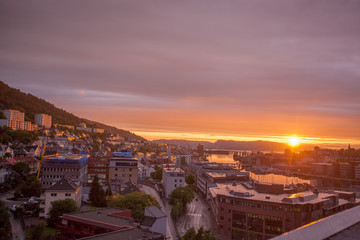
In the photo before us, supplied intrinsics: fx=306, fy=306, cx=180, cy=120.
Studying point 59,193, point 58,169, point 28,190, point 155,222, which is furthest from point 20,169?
point 155,222

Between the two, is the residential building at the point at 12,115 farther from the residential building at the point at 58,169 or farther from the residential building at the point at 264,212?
the residential building at the point at 264,212

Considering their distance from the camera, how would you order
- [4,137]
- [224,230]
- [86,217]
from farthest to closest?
[4,137], [224,230], [86,217]

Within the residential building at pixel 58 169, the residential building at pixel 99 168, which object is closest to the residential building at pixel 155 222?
the residential building at pixel 58 169

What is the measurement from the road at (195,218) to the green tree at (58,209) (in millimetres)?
4005

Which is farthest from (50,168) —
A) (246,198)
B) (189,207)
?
(246,198)

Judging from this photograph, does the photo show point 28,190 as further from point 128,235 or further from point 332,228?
point 332,228

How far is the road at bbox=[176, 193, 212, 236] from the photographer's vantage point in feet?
41.1

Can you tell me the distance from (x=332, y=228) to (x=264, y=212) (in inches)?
425

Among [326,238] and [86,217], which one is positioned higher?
[326,238]

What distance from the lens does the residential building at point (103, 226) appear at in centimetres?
722

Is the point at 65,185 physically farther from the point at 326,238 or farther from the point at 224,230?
the point at 326,238

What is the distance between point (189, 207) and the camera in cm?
1642

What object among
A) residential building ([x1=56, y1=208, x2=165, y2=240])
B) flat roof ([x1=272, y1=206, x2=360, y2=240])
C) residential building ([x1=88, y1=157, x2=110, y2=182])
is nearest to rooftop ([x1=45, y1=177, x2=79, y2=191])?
residential building ([x1=56, y1=208, x2=165, y2=240])

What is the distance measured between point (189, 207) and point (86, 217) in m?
8.92
